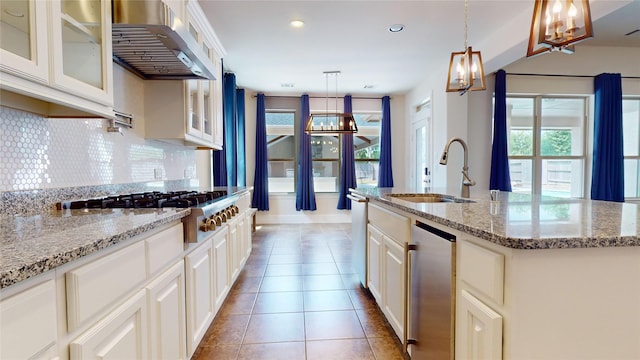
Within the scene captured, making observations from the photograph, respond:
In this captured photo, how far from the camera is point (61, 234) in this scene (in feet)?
3.17

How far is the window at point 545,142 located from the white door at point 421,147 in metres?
1.30

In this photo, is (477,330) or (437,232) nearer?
(477,330)

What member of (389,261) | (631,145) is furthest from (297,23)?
(631,145)

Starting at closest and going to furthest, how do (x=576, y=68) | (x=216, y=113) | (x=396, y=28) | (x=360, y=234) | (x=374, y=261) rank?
(x=374, y=261)
(x=360, y=234)
(x=216, y=113)
(x=396, y=28)
(x=576, y=68)

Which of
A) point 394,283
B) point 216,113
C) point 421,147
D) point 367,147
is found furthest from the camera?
point 367,147

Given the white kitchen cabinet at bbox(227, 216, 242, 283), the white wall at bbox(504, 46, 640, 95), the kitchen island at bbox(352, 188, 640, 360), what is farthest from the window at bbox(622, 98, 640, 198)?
the white kitchen cabinet at bbox(227, 216, 242, 283)

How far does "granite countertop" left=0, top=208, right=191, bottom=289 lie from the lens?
688 millimetres

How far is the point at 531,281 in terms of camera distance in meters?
0.90

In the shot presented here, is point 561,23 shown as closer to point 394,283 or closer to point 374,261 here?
point 394,283

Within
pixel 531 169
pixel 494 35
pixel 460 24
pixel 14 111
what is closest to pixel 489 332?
pixel 14 111

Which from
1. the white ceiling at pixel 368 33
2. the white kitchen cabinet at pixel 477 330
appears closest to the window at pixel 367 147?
the white ceiling at pixel 368 33

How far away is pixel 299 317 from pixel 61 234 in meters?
1.78

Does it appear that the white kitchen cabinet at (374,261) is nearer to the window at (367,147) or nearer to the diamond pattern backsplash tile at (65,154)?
the diamond pattern backsplash tile at (65,154)

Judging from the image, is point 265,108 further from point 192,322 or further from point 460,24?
point 192,322
